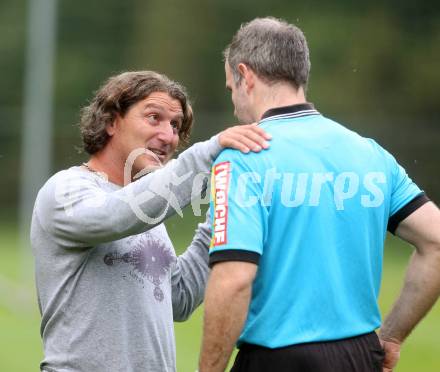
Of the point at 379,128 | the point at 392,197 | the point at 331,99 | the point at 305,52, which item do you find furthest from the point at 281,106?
the point at 331,99

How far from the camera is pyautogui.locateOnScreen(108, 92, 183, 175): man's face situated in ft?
13.4

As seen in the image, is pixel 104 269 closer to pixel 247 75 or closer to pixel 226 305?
pixel 226 305

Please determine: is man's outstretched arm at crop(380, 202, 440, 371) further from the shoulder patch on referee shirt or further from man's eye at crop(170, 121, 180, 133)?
man's eye at crop(170, 121, 180, 133)

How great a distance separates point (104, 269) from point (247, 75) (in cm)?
89

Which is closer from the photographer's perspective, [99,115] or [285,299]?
[285,299]

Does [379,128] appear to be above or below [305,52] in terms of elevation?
below

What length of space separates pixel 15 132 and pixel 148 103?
17.6m

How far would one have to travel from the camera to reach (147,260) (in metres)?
3.89

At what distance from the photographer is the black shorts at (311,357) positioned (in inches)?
134

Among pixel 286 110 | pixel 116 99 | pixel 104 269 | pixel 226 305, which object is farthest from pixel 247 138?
pixel 116 99

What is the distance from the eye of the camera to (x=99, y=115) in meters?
4.17

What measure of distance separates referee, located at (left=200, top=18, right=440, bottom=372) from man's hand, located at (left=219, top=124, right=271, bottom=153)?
0.10 ft

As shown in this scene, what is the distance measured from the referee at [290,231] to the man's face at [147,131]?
62cm

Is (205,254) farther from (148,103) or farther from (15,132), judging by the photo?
(15,132)
